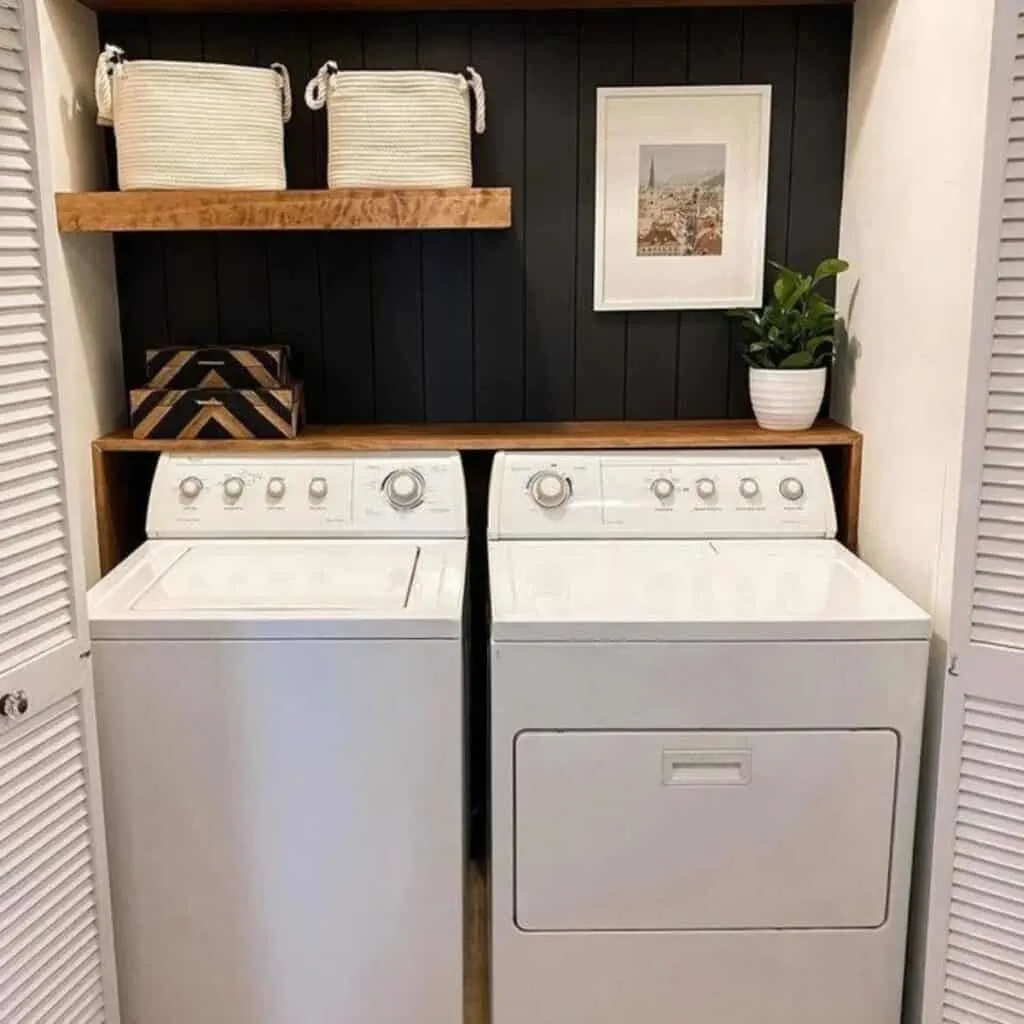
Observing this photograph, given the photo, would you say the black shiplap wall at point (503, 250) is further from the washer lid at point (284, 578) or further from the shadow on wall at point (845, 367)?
the washer lid at point (284, 578)

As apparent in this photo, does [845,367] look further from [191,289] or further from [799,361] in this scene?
[191,289]

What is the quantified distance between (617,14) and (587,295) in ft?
1.93

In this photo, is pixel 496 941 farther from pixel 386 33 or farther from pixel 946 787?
pixel 386 33

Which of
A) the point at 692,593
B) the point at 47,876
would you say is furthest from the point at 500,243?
the point at 47,876

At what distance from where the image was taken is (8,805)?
1530mm

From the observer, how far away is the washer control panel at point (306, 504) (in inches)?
86.7

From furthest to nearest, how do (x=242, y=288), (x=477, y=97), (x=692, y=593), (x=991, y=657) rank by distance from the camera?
(x=242, y=288)
(x=477, y=97)
(x=692, y=593)
(x=991, y=657)

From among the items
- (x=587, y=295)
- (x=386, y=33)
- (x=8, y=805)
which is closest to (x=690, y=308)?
(x=587, y=295)

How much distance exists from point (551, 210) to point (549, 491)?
2.12ft

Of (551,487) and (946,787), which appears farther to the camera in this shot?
(551,487)

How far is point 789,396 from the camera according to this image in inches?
89.0

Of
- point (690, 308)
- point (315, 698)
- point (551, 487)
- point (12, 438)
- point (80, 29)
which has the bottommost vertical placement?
point (315, 698)

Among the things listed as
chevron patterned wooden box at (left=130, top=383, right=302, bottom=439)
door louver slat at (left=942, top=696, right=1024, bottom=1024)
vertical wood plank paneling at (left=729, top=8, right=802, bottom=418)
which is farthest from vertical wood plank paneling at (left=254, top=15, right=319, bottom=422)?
door louver slat at (left=942, top=696, right=1024, bottom=1024)

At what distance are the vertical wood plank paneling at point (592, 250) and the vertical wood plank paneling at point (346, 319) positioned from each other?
0.48 meters
